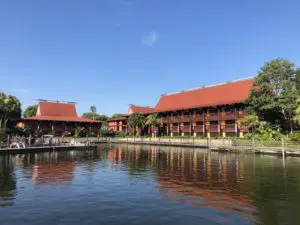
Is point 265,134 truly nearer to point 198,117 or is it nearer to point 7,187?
point 198,117

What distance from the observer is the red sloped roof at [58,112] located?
6788cm

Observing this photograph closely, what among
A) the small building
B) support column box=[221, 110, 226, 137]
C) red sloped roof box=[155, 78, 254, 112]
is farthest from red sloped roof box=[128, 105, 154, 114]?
support column box=[221, 110, 226, 137]

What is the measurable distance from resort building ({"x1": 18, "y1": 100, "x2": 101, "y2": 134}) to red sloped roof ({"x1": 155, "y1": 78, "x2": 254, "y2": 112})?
20.4 m

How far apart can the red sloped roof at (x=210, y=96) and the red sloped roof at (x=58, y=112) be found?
2189 centimetres

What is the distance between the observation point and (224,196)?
12.8m

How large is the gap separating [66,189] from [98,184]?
203cm

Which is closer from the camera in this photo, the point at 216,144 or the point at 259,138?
the point at 259,138

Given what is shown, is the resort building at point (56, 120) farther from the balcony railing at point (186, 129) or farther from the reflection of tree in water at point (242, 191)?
the reflection of tree in water at point (242, 191)

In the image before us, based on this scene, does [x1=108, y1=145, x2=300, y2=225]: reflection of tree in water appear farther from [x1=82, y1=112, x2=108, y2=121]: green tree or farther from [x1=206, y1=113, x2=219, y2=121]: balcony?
[x1=82, y1=112, x2=108, y2=121]: green tree

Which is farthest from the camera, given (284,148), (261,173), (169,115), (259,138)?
(169,115)

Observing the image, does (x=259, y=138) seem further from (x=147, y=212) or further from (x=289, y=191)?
(x=147, y=212)

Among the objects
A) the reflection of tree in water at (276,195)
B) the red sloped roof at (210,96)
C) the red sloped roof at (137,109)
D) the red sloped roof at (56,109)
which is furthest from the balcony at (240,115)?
the red sloped roof at (56,109)

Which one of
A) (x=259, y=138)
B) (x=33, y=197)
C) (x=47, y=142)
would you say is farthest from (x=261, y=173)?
(x=47, y=142)

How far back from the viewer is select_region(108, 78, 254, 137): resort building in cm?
5084
